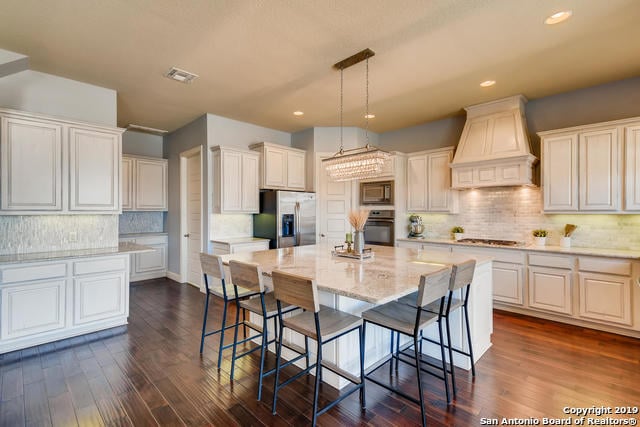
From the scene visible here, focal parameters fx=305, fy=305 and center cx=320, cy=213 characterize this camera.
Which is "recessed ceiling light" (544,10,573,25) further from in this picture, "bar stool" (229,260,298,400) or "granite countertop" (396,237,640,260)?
"bar stool" (229,260,298,400)

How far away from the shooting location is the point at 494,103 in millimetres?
4215

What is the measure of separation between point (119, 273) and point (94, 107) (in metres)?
2.00

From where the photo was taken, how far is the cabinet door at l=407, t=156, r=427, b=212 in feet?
16.5

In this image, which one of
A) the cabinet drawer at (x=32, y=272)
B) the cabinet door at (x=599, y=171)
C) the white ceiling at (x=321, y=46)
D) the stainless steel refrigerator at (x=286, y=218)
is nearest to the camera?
the white ceiling at (x=321, y=46)

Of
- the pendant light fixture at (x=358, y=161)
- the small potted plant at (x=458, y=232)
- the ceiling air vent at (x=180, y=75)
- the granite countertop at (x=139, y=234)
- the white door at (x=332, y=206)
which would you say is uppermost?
the ceiling air vent at (x=180, y=75)

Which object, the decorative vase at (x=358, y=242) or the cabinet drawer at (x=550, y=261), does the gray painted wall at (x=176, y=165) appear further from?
the cabinet drawer at (x=550, y=261)

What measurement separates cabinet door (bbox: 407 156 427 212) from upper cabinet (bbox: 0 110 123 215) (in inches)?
166

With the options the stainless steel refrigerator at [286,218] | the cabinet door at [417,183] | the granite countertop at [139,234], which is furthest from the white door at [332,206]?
the granite countertop at [139,234]

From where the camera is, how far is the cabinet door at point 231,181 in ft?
15.1

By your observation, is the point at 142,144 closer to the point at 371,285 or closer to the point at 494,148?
the point at 371,285

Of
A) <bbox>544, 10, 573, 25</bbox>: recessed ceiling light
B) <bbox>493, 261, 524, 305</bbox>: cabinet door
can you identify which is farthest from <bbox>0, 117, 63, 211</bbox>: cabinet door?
<bbox>493, 261, 524, 305</bbox>: cabinet door

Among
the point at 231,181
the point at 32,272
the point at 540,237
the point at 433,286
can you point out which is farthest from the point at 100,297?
the point at 540,237

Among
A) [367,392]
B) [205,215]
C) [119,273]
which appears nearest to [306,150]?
[205,215]

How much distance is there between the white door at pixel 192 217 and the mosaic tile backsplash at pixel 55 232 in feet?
4.91
